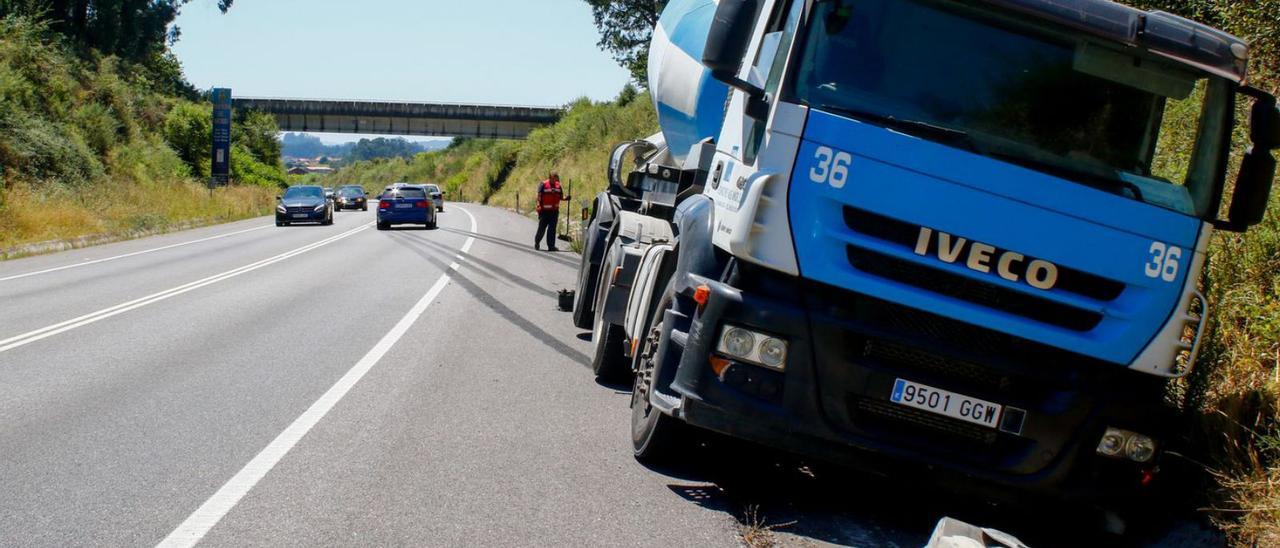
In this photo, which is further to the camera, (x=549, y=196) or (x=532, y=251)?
(x=532, y=251)

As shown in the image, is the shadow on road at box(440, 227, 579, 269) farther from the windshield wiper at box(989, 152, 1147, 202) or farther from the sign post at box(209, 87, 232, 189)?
the sign post at box(209, 87, 232, 189)

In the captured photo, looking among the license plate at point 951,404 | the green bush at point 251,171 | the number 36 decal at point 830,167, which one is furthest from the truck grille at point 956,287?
the green bush at point 251,171

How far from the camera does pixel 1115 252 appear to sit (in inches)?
187

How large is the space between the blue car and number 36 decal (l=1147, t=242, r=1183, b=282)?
30.3 m

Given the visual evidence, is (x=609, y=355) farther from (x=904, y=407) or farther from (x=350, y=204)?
(x=350, y=204)

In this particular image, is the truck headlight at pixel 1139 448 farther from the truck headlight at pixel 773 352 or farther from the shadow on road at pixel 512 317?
the shadow on road at pixel 512 317

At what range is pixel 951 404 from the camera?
4879mm

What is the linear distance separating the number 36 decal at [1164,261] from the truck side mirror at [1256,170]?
18.6 inches

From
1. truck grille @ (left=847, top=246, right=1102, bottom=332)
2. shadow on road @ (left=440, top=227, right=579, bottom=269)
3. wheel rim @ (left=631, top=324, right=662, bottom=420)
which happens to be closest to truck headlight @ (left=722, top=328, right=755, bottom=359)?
truck grille @ (left=847, top=246, right=1102, bottom=332)

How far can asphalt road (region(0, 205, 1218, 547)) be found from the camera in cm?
489

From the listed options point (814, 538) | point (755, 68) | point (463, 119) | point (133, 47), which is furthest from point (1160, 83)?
point (463, 119)

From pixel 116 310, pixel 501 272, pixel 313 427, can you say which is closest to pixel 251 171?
pixel 501 272

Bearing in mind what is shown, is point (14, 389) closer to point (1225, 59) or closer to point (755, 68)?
point (755, 68)

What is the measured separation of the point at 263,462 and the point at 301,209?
32.1 metres
